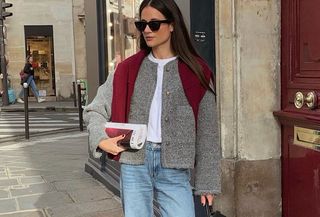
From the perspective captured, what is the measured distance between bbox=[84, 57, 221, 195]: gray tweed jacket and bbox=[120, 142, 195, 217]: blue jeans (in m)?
0.05

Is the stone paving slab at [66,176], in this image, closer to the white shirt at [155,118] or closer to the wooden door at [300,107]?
the wooden door at [300,107]

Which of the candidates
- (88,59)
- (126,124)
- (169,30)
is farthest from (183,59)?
(88,59)

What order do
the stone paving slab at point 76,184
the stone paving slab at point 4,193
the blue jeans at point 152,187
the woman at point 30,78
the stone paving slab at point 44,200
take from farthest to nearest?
the woman at point 30,78 → the stone paving slab at point 76,184 → the stone paving slab at point 4,193 → the stone paving slab at point 44,200 → the blue jeans at point 152,187

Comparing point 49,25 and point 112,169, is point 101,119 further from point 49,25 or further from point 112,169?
point 49,25

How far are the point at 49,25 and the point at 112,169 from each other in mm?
18938

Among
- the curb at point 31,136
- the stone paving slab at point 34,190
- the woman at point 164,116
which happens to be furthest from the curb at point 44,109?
the woman at point 164,116

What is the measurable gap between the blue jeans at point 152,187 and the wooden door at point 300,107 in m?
1.45

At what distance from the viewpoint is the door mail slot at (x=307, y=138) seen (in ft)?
12.6

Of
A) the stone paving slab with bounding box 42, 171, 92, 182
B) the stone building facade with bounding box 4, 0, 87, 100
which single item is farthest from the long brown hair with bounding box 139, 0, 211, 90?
the stone building facade with bounding box 4, 0, 87, 100

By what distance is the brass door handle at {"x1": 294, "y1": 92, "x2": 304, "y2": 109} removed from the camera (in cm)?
399

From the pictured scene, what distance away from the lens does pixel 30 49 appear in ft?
80.6

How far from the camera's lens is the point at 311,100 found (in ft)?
12.6

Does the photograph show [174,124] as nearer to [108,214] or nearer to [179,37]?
[179,37]

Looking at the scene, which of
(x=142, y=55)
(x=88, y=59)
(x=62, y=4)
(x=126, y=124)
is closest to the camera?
(x=126, y=124)
